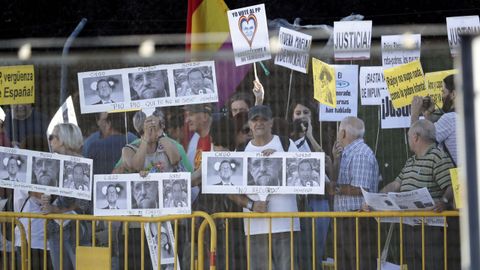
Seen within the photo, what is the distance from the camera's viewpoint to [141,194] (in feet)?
26.7

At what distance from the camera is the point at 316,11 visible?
28.7 feet

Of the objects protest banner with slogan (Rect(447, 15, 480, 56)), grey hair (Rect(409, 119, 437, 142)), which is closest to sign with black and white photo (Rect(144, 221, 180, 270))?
grey hair (Rect(409, 119, 437, 142))

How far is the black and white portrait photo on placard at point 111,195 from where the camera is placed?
8156 mm

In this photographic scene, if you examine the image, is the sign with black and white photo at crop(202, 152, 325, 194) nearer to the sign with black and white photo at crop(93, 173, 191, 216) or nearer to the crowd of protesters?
the crowd of protesters

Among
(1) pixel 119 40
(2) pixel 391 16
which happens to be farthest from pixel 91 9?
(2) pixel 391 16

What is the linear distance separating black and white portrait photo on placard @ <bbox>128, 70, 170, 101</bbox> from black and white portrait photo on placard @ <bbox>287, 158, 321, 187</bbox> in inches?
45.4

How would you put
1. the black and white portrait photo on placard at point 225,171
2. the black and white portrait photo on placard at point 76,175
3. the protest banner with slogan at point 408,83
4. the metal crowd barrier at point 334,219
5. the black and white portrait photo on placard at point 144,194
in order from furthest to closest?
1. the black and white portrait photo on placard at point 76,175
2. the black and white portrait photo on placard at point 144,194
3. the black and white portrait photo on placard at point 225,171
4. the protest banner with slogan at point 408,83
5. the metal crowd barrier at point 334,219

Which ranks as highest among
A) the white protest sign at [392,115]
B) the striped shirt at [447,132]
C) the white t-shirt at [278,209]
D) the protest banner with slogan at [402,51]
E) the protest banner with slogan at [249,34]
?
the protest banner with slogan at [249,34]

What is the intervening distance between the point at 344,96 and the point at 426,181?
2.91 ft

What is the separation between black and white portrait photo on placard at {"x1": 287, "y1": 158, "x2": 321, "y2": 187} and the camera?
25.9 ft

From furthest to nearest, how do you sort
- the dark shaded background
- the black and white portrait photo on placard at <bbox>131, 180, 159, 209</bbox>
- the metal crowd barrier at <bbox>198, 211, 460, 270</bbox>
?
the dark shaded background → the black and white portrait photo on placard at <bbox>131, 180, 159, 209</bbox> → the metal crowd barrier at <bbox>198, 211, 460, 270</bbox>

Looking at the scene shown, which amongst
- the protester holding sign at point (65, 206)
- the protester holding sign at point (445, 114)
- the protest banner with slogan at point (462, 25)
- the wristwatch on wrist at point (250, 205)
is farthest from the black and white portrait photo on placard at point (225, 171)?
the protest banner with slogan at point (462, 25)

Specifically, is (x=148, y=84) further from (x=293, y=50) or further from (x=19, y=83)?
(x=293, y=50)

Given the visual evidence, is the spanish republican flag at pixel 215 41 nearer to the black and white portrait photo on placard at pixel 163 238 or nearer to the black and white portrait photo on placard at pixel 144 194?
the black and white portrait photo on placard at pixel 144 194
